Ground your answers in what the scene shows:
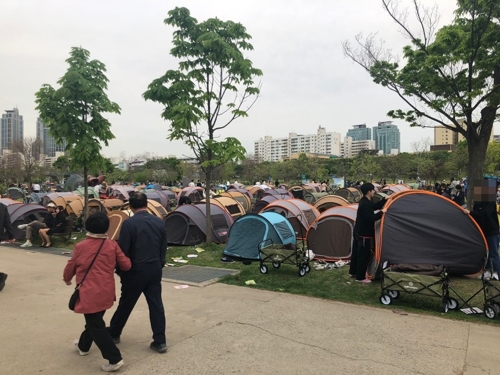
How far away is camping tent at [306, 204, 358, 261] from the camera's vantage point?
9.13m

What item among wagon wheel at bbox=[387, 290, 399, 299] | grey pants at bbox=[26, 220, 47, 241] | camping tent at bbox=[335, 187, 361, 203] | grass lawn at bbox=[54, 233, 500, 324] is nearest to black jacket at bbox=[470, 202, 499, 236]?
grass lawn at bbox=[54, 233, 500, 324]

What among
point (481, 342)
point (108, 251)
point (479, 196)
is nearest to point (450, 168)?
point (479, 196)

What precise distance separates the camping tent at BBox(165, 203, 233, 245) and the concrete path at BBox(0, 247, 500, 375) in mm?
5018

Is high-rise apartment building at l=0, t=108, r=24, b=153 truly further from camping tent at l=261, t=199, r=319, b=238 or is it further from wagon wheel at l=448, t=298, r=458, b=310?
wagon wheel at l=448, t=298, r=458, b=310

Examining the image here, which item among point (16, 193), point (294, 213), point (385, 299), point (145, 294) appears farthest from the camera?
point (16, 193)

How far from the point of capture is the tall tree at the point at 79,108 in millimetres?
12242

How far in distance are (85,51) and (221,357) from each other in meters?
11.8

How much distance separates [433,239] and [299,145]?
146 meters

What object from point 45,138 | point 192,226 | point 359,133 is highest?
point 359,133

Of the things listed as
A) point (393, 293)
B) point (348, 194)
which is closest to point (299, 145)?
point (348, 194)

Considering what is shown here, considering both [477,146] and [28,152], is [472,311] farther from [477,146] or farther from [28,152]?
[28,152]

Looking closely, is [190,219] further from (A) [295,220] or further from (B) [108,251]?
(B) [108,251]

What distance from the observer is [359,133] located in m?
150

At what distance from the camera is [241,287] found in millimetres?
7164
